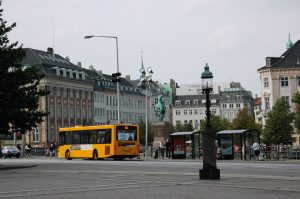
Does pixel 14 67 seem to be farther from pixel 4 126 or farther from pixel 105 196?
pixel 105 196

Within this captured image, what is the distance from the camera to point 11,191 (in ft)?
58.2

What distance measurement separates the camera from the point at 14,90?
36.8 metres

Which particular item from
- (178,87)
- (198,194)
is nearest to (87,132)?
(198,194)

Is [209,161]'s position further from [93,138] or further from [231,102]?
[231,102]

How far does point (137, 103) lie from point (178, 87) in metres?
37.1

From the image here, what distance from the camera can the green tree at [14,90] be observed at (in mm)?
36719

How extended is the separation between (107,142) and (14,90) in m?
13.1

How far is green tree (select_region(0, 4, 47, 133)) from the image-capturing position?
36.7 meters

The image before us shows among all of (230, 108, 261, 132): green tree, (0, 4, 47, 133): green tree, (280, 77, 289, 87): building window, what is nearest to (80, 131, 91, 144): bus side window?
(0, 4, 47, 133): green tree

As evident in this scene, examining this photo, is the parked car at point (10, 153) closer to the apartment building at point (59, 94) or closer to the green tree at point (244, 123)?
the apartment building at point (59, 94)

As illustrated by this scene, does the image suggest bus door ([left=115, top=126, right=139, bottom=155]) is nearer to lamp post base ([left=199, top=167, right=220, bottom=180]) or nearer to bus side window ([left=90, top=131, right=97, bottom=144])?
bus side window ([left=90, top=131, right=97, bottom=144])

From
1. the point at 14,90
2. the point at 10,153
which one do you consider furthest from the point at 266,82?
the point at 14,90

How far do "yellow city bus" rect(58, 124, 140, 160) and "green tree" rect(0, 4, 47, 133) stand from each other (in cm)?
1035

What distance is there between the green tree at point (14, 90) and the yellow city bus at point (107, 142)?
34.0 ft
